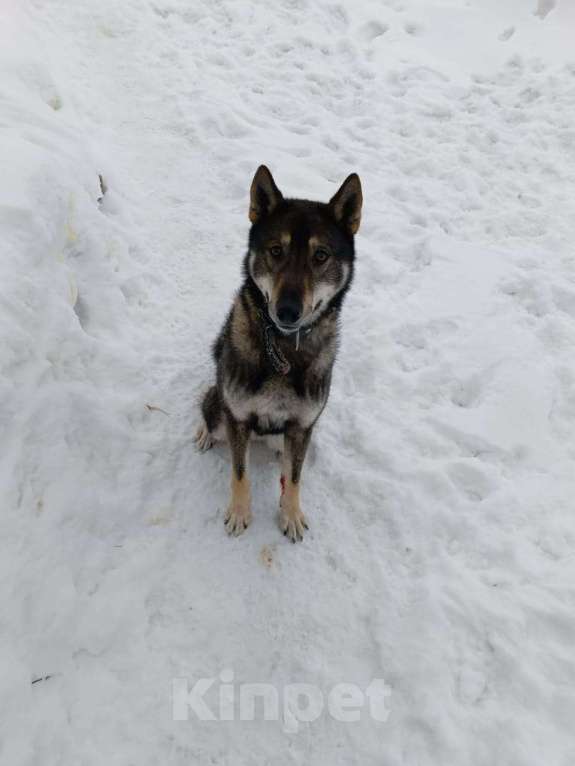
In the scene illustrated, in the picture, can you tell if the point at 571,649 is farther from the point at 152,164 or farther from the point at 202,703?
the point at 152,164

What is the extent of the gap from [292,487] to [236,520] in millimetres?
451

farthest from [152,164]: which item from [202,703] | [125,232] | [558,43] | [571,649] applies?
[558,43]

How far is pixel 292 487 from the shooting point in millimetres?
3467

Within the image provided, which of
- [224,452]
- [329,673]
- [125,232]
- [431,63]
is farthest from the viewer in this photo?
[431,63]

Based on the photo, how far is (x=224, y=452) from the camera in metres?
3.86

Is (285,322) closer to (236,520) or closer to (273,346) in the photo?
→ (273,346)

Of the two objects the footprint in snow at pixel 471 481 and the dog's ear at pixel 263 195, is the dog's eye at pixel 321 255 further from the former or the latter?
the footprint in snow at pixel 471 481

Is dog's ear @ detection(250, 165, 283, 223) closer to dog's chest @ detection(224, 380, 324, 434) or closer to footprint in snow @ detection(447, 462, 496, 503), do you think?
dog's chest @ detection(224, 380, 324, 434)

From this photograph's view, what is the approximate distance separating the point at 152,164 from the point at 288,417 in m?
4.79

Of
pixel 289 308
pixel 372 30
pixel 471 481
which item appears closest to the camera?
pixel 289 308

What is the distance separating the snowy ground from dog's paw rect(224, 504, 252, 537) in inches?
4.8

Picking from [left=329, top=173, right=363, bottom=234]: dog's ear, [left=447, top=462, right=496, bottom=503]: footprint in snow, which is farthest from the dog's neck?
[left=447, top=462, right=496, bottom=503]: footprint in snow

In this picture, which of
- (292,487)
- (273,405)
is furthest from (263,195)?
(292,487)

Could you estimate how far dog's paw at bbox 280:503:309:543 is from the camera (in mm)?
3504
